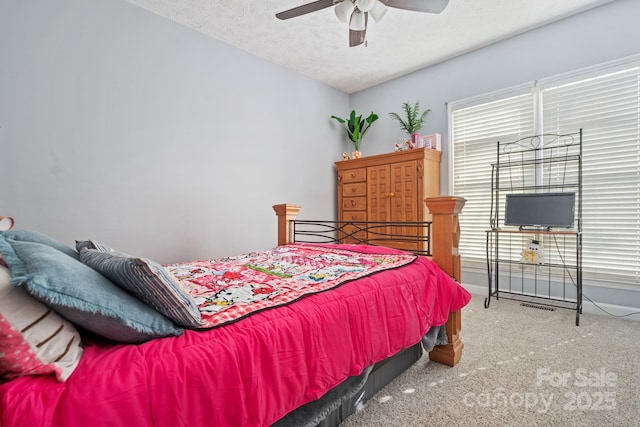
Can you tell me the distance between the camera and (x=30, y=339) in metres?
0.67

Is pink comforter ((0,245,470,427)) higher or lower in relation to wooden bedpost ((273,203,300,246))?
lower

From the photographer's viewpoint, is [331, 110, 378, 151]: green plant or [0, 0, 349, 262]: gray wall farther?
[331, 110, 378, 151]: green plant

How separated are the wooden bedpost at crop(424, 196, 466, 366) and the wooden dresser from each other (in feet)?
5.71

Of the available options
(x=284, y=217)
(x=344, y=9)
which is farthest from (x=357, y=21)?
(x=284, y=217)

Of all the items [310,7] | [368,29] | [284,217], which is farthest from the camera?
[368,29]

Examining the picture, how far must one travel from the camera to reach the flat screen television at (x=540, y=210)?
9.20ft

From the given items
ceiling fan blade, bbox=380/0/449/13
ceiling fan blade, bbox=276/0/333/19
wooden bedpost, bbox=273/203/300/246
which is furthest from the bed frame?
ceiling fan blade, bbox=276/0/333/19

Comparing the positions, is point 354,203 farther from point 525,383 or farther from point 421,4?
point 525,383

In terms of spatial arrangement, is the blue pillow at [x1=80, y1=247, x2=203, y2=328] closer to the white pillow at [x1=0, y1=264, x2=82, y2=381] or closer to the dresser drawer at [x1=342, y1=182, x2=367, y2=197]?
the white pillow at [x1=0, y1=264, x2=82, y2=381]

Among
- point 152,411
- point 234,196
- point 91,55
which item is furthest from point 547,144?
point 91,55

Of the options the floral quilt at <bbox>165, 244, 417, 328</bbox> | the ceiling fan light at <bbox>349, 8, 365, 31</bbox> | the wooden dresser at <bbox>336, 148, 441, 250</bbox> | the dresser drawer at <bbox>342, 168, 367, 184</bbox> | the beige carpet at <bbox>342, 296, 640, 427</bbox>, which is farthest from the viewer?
the dresser drawer at <bbox>342, 168, 367, 184</bbox>

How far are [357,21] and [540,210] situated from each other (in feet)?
7.65

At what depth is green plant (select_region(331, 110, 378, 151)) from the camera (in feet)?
14.9

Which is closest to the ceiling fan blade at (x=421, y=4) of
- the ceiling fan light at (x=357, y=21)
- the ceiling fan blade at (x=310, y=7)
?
the ceiling fan light at (x=357, y=21)
